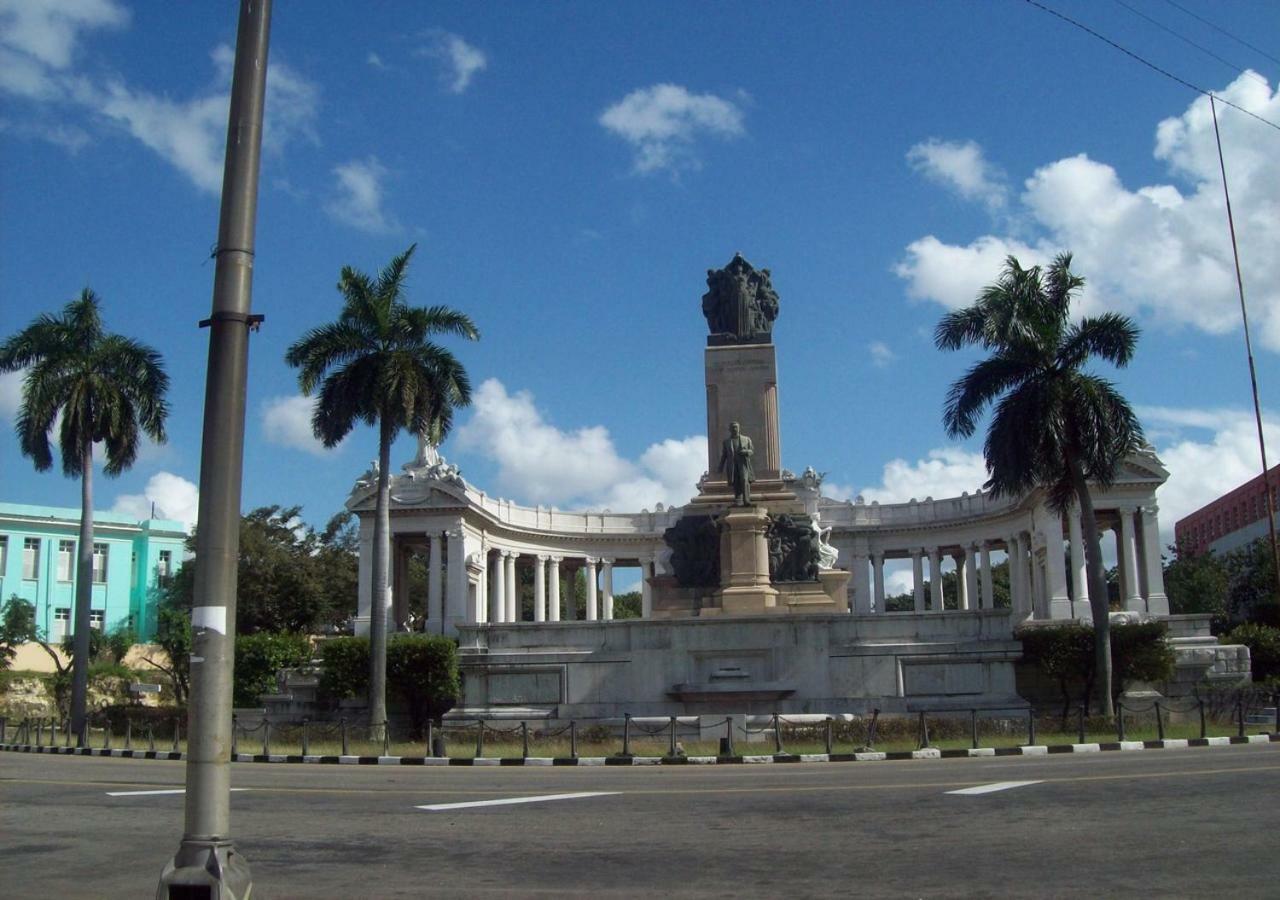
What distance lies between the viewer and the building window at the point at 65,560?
8675 cm

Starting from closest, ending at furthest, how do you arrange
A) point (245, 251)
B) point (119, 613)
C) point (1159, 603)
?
1. point (245, 251)
2. point (1159, 603)
3. point (119, 613)

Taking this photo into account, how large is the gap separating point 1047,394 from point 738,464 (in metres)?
9.81

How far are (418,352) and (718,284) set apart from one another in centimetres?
1250

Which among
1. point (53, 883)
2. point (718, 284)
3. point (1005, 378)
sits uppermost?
point (718, 284)

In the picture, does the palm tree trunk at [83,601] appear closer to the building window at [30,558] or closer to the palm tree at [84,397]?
the palm tree at [84,397]

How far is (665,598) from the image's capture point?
40.6 metres

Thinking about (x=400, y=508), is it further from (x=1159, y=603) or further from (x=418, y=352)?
(x=1159, y=603)

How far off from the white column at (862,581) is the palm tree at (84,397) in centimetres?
4825

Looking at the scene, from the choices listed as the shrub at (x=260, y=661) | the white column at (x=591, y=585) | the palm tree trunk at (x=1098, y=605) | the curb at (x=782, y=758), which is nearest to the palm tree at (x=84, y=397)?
the shrub at (x=260, y=661)

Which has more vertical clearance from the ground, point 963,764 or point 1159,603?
point 1159,603

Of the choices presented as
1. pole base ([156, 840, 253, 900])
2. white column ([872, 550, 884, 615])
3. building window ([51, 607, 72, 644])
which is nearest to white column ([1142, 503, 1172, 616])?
white column ([872, 550, 884, 615])

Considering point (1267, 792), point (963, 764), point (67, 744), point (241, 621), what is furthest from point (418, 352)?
point (241, 621)

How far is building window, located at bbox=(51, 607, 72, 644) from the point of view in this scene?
3346 inches

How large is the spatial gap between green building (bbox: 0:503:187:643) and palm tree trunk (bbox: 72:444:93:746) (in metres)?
41.1
